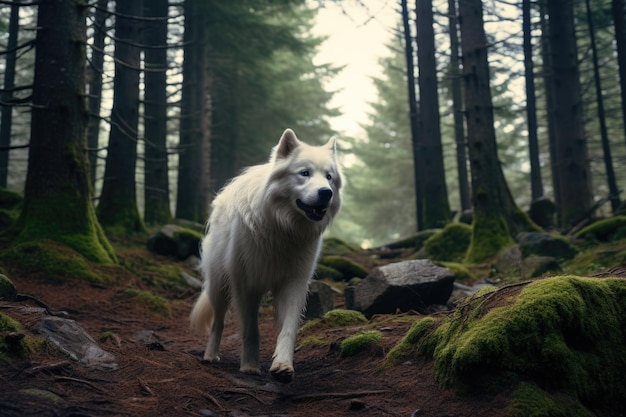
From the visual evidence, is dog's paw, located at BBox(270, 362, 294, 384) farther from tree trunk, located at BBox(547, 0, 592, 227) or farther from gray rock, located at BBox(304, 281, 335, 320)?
tree trunk, located at BBox(547, 0, 592, 227)

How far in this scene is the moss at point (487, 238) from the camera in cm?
1166

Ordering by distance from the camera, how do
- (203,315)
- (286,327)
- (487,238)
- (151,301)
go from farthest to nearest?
(487,238) < (151,301) < (203,315) < (286,327)

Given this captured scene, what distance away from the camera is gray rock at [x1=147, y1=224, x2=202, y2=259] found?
39.0 feet

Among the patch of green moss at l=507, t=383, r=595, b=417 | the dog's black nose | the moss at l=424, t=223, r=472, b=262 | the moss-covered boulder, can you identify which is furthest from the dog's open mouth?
the moss at l=424, t=223, r=472, b=262

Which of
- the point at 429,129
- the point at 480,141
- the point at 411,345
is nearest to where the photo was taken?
the point at 411,345

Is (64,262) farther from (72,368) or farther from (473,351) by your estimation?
(473,351)

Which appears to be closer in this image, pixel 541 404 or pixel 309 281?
pixel 541 404

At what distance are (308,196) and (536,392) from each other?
261 centimetres

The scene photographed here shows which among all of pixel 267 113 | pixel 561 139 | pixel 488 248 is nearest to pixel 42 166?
pixel 488 248

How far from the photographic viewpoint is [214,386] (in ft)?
14.5

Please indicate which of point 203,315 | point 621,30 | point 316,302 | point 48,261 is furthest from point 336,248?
point 203,315

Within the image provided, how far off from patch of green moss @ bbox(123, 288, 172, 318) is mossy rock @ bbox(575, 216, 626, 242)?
306 inches

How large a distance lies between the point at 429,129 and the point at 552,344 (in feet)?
52.7

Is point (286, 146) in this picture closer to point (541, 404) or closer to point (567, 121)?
point (541, 404)
